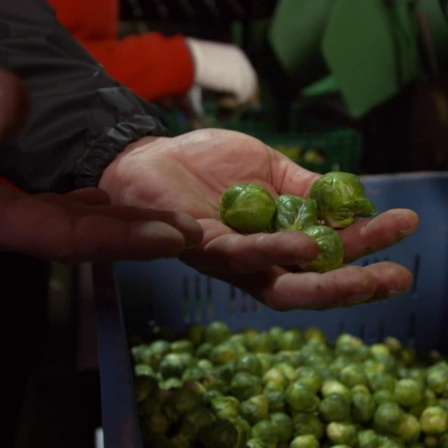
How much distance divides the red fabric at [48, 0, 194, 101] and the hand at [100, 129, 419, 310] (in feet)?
3.76

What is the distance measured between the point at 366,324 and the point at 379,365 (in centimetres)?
26

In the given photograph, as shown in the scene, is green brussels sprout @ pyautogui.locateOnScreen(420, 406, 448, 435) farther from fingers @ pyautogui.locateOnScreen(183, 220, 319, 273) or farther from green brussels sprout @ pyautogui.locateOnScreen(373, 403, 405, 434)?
fingers @ pyautogui.locateOnScreen(183, 220, 319, 273)

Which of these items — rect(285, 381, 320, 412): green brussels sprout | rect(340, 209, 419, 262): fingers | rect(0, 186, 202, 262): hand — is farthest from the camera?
rect(285, 381, 320, 412): green brussels sprout

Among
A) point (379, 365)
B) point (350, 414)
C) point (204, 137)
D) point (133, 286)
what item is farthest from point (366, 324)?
point (204, 137)

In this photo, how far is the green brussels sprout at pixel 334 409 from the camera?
5.62 ft

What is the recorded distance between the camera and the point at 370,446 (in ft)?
5.47

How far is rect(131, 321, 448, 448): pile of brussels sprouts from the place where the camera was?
165 centimetres

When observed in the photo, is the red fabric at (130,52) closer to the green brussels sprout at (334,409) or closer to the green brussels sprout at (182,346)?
the green brussels sprout at (182,346)

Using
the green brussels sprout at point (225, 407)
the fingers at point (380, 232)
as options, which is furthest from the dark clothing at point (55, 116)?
the green brussels sprout at point (225, 407)

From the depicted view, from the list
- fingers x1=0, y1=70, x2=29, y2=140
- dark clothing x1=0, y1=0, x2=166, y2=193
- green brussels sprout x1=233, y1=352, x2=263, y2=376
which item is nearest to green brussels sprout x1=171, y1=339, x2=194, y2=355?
green brussels sprout x1=233, y1=352, x2=263, y2=376

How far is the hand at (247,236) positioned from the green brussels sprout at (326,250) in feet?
0.14

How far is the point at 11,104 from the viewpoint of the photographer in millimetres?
654

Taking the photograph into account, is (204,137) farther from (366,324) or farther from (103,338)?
(366,324)

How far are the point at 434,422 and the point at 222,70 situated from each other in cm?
189
